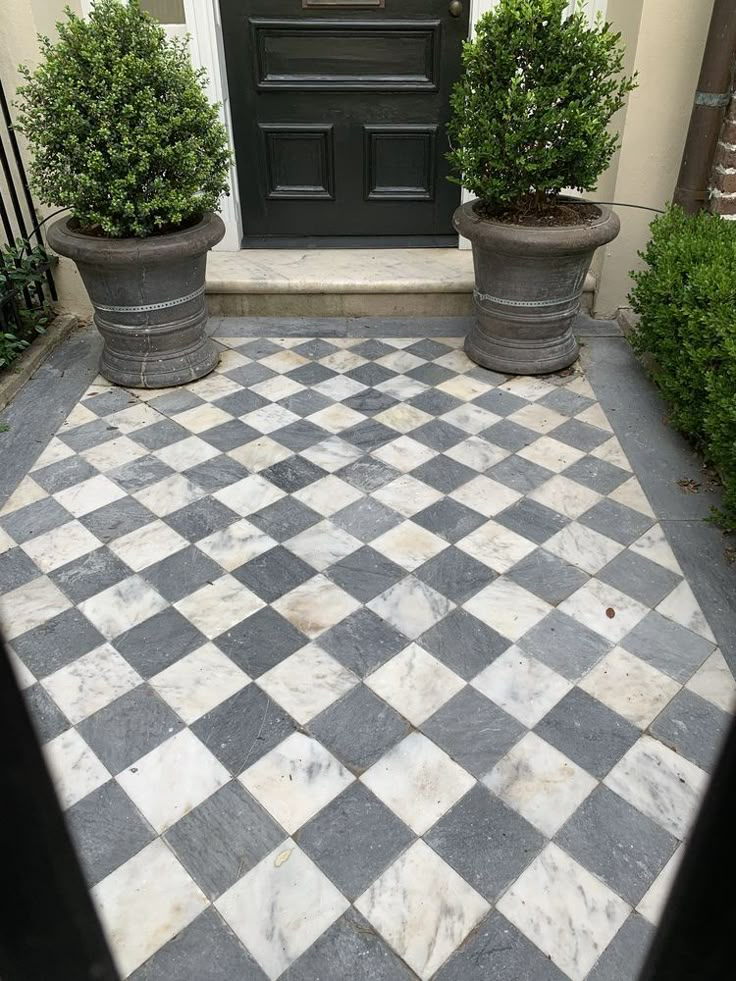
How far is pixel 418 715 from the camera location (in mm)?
1849

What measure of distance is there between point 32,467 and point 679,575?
7.59 ft

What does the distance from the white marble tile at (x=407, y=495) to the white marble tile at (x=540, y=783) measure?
3.27 ft

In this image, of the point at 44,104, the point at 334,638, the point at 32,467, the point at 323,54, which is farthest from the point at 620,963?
the point at 323,54

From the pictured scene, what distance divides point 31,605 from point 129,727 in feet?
1.95

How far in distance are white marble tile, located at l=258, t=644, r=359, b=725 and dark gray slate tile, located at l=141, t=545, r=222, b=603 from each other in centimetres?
44

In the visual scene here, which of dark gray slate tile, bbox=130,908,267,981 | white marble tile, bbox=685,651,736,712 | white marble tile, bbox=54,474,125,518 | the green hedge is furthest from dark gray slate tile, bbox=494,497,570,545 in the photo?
dark gray slate tile, bbox=130,908,267,981

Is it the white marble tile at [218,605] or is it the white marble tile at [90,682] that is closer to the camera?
the white marble tile at [90,682]

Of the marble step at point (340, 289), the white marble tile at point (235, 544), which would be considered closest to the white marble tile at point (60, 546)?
the white marble tile at point (235, 544)

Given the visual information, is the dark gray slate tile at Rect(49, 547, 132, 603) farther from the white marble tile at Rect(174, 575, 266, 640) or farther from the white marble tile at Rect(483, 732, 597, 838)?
the white marble tile at Rect(483, 732, 597, 838)

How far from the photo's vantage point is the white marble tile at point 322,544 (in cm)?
237

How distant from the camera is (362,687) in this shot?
1923mm

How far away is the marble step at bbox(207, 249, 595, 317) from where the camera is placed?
156 inches

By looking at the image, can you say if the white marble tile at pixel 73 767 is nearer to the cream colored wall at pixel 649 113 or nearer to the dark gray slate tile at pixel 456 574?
the dark gray slate tile at pixel 456 574

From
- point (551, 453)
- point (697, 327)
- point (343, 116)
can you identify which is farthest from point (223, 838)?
point (343, 116)
